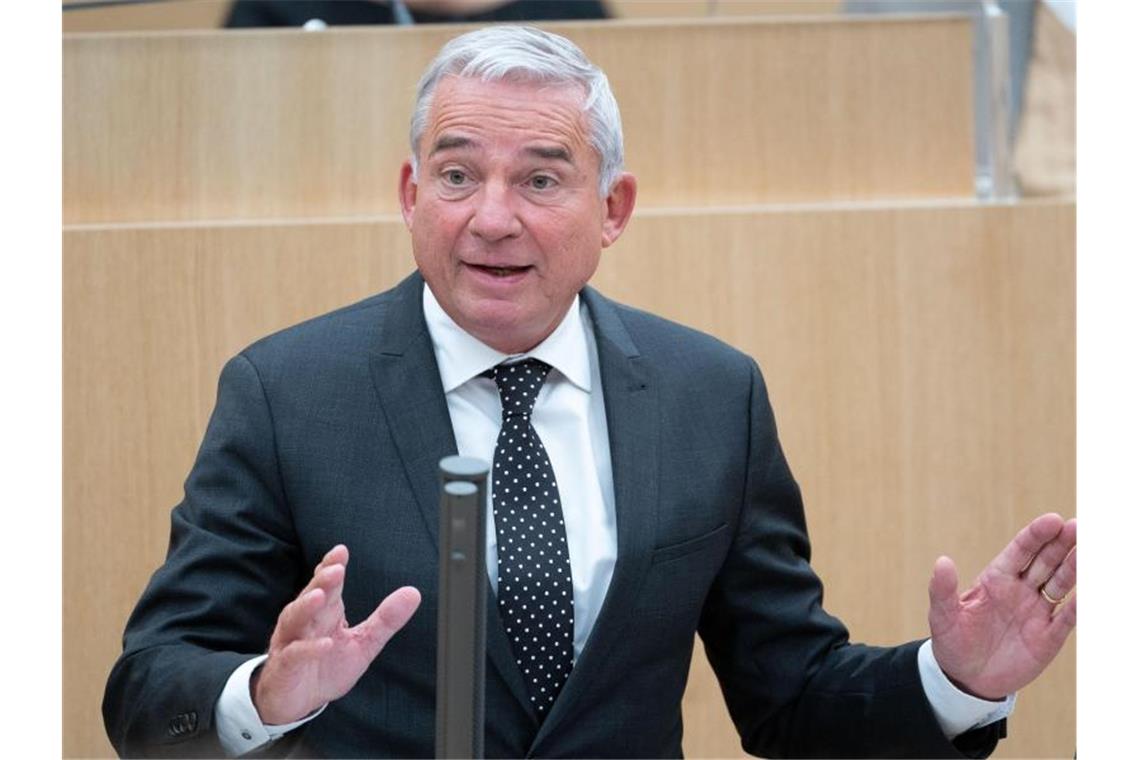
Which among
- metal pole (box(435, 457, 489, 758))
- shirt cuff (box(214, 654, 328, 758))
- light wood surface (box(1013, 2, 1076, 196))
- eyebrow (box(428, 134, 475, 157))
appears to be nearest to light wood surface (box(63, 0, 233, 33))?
eyebrow (box(428, 134, 475, 157))

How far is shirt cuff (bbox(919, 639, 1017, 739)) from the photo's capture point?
1.42m

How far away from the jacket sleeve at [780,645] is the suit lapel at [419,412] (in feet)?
0.81

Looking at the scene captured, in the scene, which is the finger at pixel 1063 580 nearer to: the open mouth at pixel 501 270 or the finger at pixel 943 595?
the finger at pixel 943 595

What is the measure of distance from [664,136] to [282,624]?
1.13 m

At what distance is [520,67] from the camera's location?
1438mm

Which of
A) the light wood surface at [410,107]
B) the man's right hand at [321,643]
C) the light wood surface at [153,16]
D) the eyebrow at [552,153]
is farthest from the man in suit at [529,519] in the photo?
the light wood surface at [153,16]

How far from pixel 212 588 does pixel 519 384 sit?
0.33 metres

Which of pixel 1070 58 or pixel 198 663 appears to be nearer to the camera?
pixel 198 663

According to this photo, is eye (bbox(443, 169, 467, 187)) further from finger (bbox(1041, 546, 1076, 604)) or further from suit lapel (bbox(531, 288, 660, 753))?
finger (bbox(1041, 546, 1076, 604))

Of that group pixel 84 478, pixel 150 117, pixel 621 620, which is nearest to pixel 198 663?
pixel 621 620

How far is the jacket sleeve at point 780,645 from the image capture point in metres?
1.50

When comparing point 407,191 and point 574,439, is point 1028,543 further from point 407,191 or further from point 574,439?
point 407,191

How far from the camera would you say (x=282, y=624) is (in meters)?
1.16

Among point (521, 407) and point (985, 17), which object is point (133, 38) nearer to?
point (521, 407)
